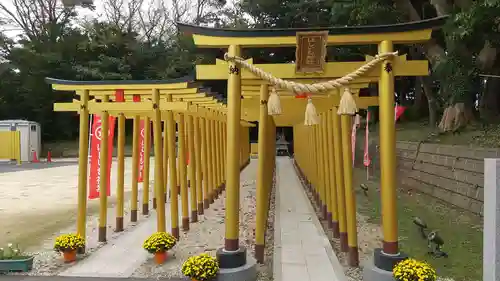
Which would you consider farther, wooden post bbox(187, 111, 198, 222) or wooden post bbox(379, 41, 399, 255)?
wooden post bbox(187, 111, 198, 222)

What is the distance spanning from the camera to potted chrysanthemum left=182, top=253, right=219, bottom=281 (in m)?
4.81

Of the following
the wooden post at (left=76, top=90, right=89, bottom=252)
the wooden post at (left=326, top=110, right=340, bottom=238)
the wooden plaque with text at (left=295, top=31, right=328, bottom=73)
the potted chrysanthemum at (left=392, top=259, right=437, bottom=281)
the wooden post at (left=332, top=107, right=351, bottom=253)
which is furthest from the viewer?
the wooden post at (left=326, top=110, right=340, bottom=238)

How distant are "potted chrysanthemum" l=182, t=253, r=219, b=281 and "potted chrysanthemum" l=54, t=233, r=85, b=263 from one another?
2.24 m

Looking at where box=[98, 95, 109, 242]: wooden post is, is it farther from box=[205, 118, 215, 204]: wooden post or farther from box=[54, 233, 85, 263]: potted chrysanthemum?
box=[205, 118, 215, 204]: wooden post

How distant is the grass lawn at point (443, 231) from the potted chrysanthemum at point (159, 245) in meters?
3.73

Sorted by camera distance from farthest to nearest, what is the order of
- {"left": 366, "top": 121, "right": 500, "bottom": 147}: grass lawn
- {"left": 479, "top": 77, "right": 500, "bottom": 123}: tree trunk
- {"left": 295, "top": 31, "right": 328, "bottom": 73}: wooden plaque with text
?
{"left": 479, "top": 77, "right": 500, "bottom": 123}: tree trunk, {"left": 366, "top": 121, "right": 500, "bottom": 147}: grass lawn, {"left": 295, "top": 31, "right": 328, "bottom": 73}: wooden plaque with text

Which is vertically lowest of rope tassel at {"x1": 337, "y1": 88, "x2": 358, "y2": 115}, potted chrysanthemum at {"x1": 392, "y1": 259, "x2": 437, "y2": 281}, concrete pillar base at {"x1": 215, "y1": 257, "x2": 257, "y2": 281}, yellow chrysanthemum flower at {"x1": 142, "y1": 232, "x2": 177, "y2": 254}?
concrete pillar base at {"x1": 215, "y1": 257, "x2": 257, "y2": 281}

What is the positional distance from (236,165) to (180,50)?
3036cm

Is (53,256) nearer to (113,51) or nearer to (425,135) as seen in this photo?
(425,135)

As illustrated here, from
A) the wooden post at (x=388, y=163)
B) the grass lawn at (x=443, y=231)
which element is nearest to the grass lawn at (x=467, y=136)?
the grass lawn at (x=443, y=231)

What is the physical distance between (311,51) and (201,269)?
9.57 feet

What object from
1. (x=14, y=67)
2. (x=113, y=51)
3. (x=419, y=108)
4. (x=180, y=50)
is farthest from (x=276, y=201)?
(x=14, y=67)

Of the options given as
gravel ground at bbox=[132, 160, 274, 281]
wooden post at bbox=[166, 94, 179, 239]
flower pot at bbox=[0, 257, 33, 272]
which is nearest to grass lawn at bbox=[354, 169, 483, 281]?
gravel ground at bbox=[132, 160, 274, 281]

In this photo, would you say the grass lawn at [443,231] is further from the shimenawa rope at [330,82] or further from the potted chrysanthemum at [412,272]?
the shimenawa rope at [330,82]
